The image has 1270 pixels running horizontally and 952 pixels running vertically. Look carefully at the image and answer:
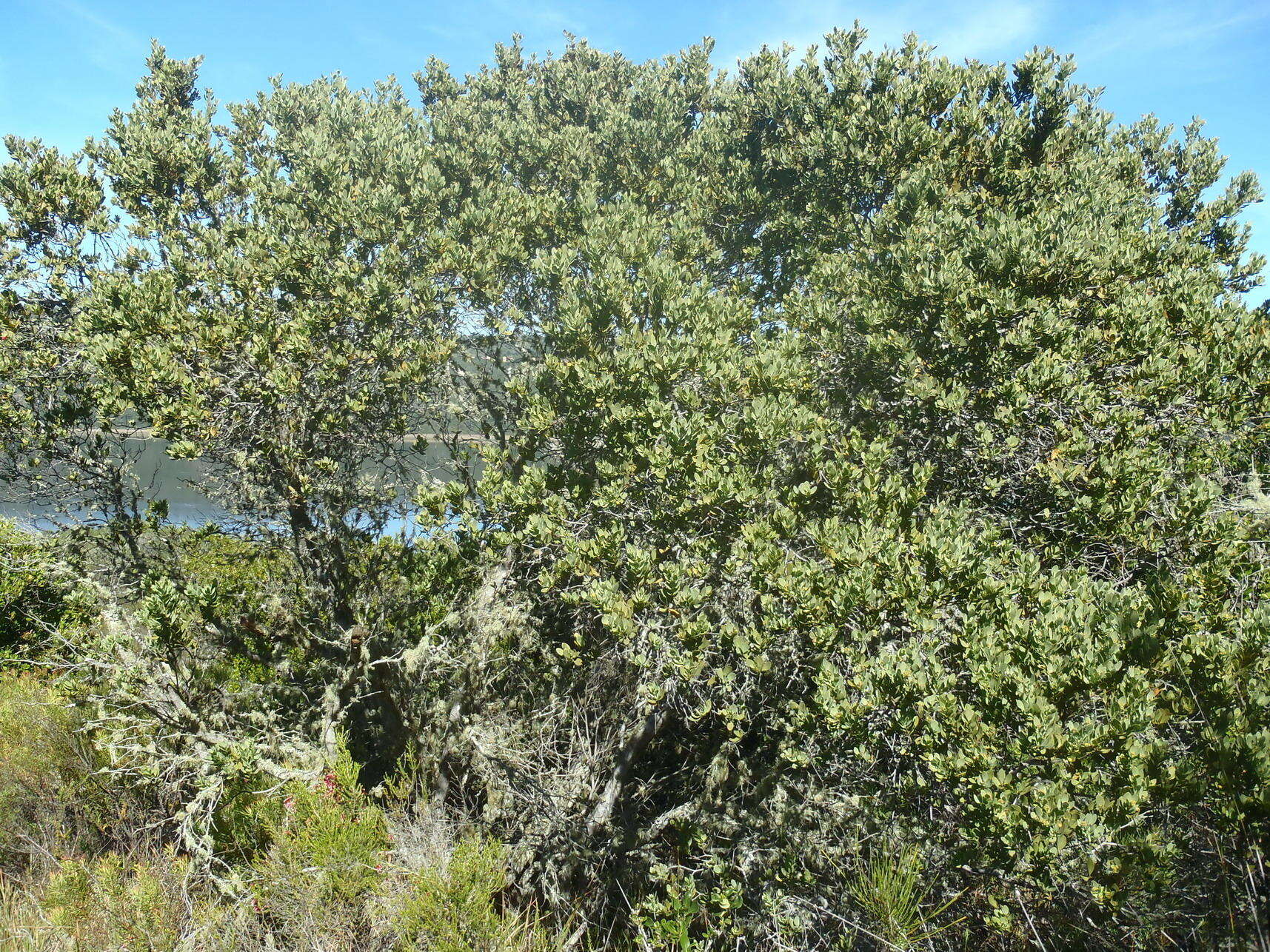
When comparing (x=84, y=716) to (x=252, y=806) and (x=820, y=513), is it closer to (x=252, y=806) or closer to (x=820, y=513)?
(x=252, y=806)

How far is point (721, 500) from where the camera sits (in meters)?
4.57

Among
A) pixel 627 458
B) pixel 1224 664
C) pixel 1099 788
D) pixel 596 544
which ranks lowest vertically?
pixel 1099 788

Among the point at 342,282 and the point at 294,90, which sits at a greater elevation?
the point at 294,90

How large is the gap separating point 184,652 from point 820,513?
6210mm

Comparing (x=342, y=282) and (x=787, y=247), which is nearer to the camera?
(x=342, y=282)

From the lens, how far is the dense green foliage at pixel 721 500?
10.8ft

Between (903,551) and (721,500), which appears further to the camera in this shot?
(721,500)

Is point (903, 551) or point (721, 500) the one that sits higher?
point (721, 500)

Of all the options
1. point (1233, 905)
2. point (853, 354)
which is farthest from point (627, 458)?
point (1233, 905)

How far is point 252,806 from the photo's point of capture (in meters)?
4.94

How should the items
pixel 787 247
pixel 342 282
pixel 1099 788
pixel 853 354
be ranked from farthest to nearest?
pixel 787 247
pixel 342 282
pixel 853 354
pixel 1099 788

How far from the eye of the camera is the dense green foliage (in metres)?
3.30

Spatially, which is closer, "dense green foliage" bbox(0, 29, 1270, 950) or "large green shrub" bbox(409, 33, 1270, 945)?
"large green shrub" bbox(409, 33, 1270, 945)

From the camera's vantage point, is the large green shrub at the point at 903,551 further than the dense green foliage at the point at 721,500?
No
